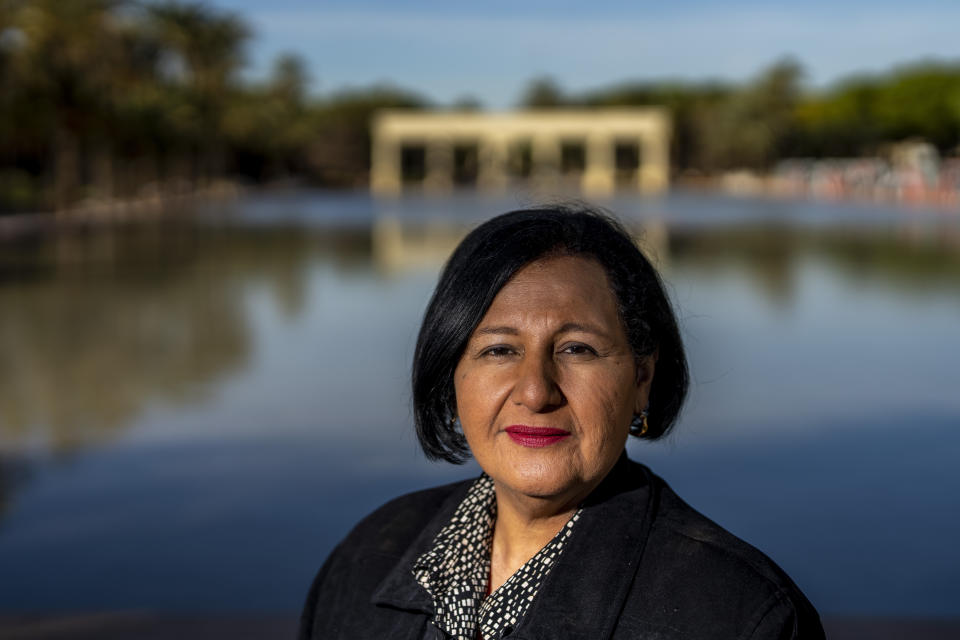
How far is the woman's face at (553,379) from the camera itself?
64.7 inches

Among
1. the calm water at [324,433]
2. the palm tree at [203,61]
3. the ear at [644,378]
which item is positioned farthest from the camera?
the palm tree at [203,61]

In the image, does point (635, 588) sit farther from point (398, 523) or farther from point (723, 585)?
point (398, 523)

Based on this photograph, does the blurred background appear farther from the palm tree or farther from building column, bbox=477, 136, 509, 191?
building column, bbox=477, 136, 509, 191

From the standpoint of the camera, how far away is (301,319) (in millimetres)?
13398

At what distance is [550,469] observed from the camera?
1.64 meters

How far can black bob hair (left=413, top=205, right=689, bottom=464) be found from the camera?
1685mm

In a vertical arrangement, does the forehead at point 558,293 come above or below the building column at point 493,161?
above

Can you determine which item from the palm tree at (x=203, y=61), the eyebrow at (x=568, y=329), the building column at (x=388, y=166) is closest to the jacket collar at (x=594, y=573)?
the eyebrow at (x=568, y=329)

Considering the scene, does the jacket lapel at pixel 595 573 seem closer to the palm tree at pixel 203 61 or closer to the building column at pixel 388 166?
the palm tree at pixel 203 61

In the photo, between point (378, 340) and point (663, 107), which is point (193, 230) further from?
point (663, 107)

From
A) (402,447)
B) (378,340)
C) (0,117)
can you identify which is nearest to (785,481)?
(402,447)

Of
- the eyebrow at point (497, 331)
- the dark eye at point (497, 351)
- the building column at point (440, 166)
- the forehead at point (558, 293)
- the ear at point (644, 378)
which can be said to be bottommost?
the building column at point (440, 166)

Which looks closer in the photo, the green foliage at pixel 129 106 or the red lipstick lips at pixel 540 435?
the red lipstick lips at pixel 540 435

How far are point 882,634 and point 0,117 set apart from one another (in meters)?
33.8
